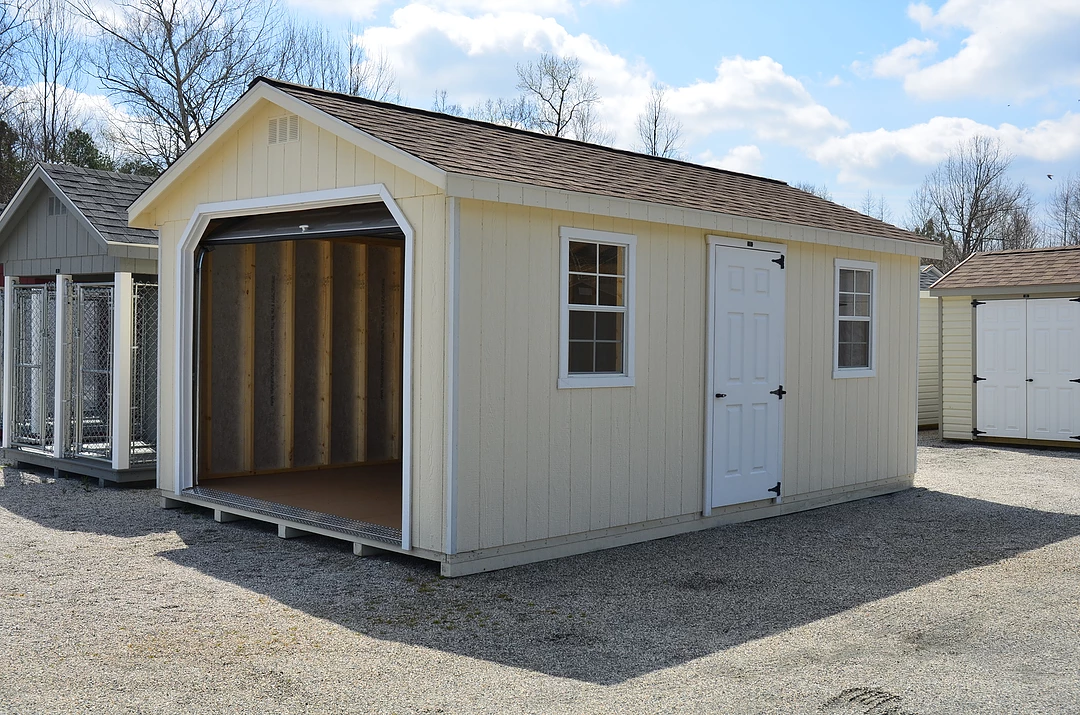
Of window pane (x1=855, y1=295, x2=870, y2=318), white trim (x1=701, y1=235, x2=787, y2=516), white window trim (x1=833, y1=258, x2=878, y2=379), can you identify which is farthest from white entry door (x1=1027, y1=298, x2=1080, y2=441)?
white trim (x1=701, y1=235, x2=787, y2=516)

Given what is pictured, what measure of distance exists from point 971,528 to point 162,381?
265 inches

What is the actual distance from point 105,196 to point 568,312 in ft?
20.7

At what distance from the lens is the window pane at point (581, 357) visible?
7059mm

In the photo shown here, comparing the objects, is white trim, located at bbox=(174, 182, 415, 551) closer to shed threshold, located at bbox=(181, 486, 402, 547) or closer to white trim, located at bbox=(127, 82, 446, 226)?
shed threshold, located at bbox=(181, 486, 402, 547)

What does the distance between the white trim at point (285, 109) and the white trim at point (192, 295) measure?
0.32 m

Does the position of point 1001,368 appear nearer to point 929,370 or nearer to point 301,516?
point 929,370

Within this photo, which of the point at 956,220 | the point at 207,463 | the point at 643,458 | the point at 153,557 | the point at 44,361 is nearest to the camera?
the point at 153,557

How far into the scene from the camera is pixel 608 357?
23.9 ft

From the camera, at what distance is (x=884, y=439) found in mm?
9984

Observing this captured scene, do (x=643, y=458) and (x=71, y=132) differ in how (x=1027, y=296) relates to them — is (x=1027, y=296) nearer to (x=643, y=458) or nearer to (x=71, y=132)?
(x=643, y=458)

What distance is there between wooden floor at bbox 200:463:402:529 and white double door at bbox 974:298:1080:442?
846 cm

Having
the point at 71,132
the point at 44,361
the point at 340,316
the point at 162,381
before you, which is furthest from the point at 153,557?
the point at 71,132

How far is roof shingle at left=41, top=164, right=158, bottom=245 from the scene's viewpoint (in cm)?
1008

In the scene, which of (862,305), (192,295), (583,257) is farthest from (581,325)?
(862,305)
